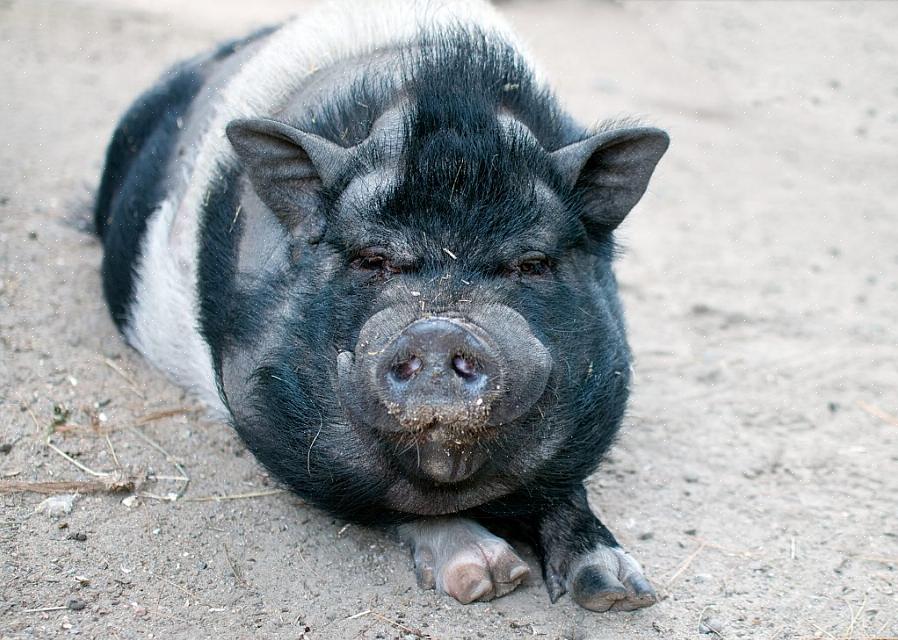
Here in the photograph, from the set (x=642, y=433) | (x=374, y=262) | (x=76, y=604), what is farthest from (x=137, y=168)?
(x=642, y=433)

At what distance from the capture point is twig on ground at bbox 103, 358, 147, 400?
4.49m

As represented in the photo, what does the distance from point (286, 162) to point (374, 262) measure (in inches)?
19.1

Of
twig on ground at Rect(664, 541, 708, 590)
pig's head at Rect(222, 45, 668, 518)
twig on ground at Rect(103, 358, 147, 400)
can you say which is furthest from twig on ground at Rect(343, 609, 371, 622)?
twig on ground at Rect(103, 358, 147, 400)

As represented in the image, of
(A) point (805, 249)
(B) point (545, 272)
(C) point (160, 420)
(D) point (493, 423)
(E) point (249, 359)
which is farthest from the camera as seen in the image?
(A) point (805, 249)

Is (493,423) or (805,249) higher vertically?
(493,423)

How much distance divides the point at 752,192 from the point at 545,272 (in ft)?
16.2

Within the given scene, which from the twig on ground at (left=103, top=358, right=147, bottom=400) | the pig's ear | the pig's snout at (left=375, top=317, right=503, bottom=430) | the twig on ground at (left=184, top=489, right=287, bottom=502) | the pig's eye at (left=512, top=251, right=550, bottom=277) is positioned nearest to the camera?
the pig's snout at (left=375, top=317, right=503, bottom=430)

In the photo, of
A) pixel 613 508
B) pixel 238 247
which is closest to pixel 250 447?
pixel 238 247

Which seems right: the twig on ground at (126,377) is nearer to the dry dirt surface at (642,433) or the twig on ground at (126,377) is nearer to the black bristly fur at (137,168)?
the dry dirt surface at (642,433)

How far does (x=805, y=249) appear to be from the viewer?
688 cm

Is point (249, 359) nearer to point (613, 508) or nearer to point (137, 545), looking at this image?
point (137, 545)

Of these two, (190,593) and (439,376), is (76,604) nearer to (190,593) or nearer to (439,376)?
(190,593)

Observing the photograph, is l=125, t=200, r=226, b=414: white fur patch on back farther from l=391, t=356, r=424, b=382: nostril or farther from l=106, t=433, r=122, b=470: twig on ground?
l=391, t=356, r=424, b=382: nostril

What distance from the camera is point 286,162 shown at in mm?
3424
